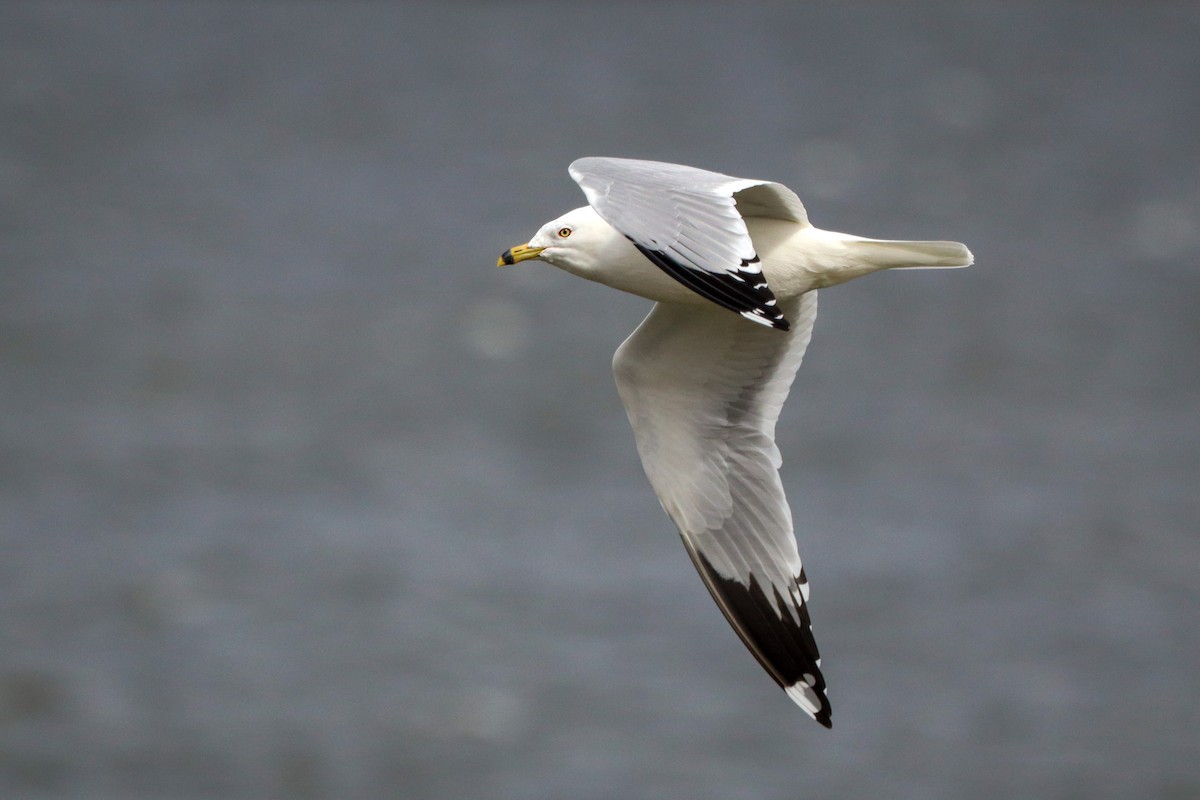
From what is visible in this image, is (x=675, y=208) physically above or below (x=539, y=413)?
below

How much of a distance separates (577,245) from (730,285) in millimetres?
1285

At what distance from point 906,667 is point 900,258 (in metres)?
33.6

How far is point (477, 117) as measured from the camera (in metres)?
63.4

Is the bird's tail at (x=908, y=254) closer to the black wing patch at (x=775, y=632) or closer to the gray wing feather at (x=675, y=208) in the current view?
the gray wing feather at (x=675, y=208)

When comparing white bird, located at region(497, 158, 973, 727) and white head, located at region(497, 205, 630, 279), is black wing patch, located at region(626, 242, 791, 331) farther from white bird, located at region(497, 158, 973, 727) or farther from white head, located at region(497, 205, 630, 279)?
white bird, located at region(497, 158, 973, 727)

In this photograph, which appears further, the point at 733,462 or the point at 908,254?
the point at 733,462

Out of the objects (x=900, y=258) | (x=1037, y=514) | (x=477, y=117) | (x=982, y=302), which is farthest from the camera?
(x=477, y=117)

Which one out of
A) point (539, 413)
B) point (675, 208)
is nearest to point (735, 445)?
point (675, 208)

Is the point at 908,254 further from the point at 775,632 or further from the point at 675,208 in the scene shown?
the point at 775,632

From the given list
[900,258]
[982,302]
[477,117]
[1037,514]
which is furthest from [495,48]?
[900,258]

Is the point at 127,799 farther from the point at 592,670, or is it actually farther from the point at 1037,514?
the point at 1037,514

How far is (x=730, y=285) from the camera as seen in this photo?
6285 mm

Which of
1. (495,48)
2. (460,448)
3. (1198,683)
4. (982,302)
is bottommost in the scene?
(1198,683)

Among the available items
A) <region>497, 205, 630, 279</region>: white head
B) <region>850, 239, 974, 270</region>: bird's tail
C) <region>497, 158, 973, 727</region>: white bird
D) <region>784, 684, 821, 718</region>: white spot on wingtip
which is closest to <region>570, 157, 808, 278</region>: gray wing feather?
<region>497, 205, 630, 279</region>: white head
